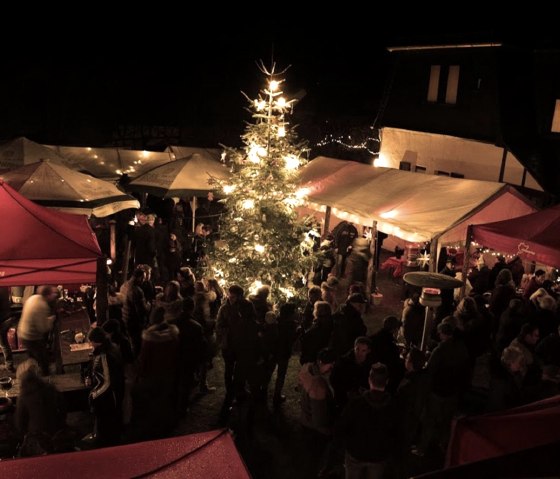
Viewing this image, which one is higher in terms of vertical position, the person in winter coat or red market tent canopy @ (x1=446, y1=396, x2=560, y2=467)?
red market tent canopy @ (x1=446, y1=396, x2=560, y2=467)

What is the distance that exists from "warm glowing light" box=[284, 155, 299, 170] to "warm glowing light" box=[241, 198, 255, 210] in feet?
3.03

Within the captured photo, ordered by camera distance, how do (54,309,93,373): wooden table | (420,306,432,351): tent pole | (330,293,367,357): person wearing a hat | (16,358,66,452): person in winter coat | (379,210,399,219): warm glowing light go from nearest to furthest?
1. (16,358,66,452): person in winter coat
2. (330,293,367,357): person wearing a hat
3. (54,309,93,373): wooden table
4. (420,306,432,351): tent pole
5. (379,210,399,219): warm glowing light

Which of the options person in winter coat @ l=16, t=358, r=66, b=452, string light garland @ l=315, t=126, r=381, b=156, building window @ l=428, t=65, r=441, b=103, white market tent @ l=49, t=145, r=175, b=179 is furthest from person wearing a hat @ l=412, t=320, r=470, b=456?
string light garland @ l=315, t=126, r=381, b=156

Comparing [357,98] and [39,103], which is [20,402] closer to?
[39,103]

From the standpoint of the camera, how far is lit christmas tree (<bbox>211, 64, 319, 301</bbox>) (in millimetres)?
9977

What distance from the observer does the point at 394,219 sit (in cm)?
1088

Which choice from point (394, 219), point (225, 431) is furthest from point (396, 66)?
point (225, 431)

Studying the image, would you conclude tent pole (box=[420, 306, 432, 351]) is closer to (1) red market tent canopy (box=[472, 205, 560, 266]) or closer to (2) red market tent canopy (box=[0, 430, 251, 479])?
(1) red market tent canopy (box=[472, 205, 560, 266])

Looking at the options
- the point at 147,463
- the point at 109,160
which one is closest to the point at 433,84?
the point at 109,160

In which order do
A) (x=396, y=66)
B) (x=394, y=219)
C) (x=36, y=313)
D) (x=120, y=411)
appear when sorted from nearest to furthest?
(x=120, y=411)
(x=36, y=313)
(x=394, y=219)
(x=396, y=66)

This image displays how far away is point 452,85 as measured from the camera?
16.9 metres

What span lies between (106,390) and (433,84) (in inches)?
597

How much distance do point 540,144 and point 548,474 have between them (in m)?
15.0

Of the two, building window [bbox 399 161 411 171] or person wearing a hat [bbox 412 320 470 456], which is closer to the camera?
person wearing a hat [bbox 412 320 470 456]
